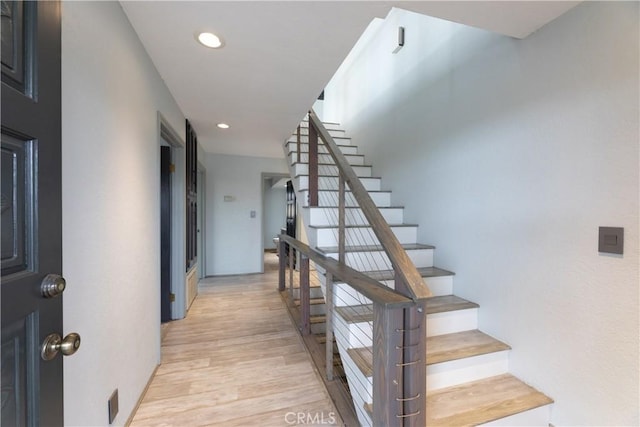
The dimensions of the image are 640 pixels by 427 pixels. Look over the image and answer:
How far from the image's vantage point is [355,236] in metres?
2.56

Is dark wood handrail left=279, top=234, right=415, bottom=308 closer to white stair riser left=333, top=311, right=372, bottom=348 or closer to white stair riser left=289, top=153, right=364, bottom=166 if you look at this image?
white stair riser left=333, top=311, right=372, bottom=348

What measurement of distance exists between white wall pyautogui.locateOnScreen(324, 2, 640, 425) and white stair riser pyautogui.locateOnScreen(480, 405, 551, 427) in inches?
1.6

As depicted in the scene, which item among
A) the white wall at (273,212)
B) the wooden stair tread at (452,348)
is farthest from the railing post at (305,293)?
the white wall at (273,212)

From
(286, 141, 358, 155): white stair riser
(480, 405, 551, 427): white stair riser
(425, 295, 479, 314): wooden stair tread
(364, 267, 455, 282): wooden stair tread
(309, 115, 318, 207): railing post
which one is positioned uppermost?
(286, 141, 358, 155): white stair riser

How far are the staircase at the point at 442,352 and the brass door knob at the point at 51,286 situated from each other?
4.34 feet

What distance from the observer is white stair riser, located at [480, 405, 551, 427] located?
1.41 metres

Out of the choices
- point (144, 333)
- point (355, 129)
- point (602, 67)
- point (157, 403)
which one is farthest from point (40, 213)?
point (355, 129)

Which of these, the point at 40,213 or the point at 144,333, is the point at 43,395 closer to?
the point at 40,213

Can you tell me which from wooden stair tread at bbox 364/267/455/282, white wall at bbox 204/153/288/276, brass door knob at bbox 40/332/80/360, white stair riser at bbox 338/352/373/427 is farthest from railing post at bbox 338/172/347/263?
white wall at bbox 204/153/288/276

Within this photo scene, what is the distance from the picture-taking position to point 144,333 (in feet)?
6.13

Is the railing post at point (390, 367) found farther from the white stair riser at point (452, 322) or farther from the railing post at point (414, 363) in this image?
the white stair riser at point (452, 322)

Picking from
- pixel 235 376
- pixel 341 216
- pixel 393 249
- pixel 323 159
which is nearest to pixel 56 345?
pixel 393 249

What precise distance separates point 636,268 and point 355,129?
11.0 feet

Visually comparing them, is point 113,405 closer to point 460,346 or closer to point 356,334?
point 356,334
